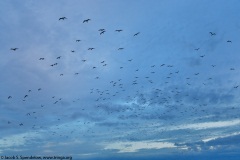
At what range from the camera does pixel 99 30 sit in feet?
239

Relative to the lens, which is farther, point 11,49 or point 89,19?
point 11,49

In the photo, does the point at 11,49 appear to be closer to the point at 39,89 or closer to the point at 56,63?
the point at 56,63

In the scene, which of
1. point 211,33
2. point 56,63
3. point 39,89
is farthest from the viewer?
point 39,89

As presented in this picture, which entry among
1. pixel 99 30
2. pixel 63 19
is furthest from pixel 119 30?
pixel 63 19

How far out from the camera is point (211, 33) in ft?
257

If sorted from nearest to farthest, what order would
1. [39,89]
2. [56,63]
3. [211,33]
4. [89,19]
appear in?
[89,19] → [211,33] → [56,63] → [39,89]

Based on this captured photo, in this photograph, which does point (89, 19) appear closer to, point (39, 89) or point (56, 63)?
point (56, 63)

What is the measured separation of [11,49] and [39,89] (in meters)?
23.3

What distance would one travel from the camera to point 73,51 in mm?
81688

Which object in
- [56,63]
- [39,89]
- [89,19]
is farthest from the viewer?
[39,89]

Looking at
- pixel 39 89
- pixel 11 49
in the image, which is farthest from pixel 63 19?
pixel 39 89

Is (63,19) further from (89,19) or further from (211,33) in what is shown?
(211,33)

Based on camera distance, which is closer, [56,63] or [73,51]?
[73,51]

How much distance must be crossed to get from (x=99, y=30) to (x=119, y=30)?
15.9ft
